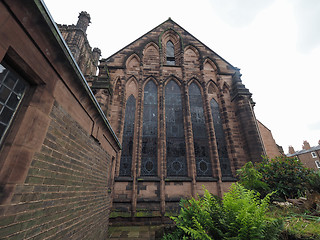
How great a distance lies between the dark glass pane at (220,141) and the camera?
845cm

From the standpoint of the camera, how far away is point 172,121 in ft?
30.1

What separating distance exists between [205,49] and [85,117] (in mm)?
11658

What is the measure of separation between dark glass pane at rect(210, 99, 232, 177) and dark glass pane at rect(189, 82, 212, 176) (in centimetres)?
80

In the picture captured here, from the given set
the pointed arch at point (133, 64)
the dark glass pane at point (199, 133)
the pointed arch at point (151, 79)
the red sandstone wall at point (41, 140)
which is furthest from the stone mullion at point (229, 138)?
the red sandstone wall at point (41, 140)

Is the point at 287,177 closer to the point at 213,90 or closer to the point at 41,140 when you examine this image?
the point at 213,90

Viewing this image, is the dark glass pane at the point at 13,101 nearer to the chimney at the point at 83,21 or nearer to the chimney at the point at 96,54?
the chimney at the point at 83,21

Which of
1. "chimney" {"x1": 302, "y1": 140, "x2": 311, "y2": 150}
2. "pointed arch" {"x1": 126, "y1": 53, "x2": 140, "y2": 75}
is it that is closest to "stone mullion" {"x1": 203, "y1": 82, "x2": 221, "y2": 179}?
"pointed arch" {"x1": 126, "y1": 53, "x2": 140, "y2": 75}

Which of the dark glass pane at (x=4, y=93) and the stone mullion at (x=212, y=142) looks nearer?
the dark glass pane at (x=4, y=93)

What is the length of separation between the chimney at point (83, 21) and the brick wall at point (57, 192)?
57.5 ft

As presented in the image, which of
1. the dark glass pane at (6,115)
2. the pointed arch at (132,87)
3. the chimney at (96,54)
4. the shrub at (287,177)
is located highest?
the chimney at (96,54)

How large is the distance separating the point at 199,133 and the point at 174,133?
164 centimetres

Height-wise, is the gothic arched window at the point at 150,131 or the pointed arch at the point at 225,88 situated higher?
the pointed arch at the point at 225,88

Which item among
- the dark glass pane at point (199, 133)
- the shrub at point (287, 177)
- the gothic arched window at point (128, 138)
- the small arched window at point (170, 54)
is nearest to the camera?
the shrub at point (287, 177)

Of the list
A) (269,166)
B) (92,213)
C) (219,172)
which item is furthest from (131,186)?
(269,166)
